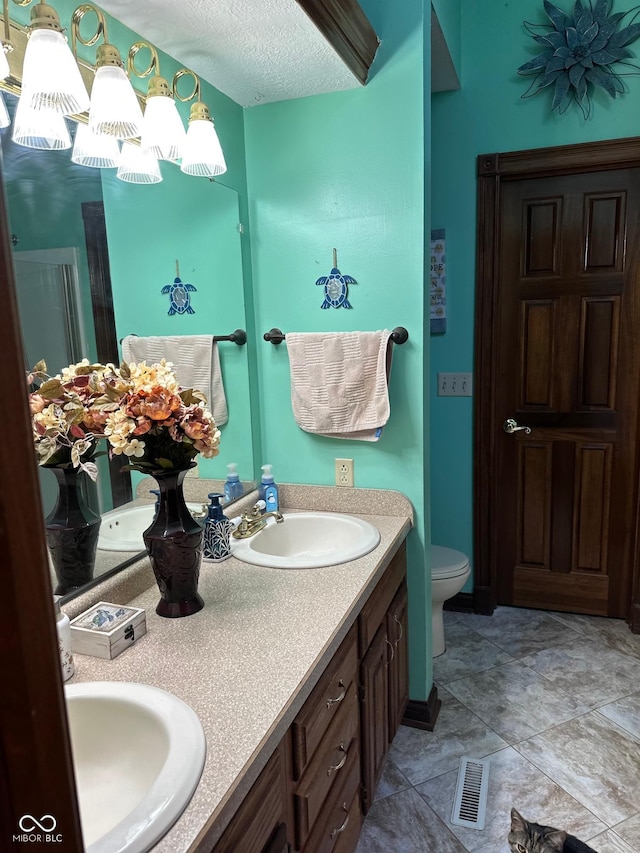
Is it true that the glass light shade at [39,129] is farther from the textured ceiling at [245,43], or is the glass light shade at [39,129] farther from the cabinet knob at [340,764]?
the cabinet knob at [340,764]

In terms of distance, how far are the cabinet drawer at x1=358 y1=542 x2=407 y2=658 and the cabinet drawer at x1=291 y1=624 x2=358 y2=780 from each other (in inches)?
2.0

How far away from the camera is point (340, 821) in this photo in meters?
1.31

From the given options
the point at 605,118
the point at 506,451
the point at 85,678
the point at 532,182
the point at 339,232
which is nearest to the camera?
the point at 85,678

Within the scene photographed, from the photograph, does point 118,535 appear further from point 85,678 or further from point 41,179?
point 41,179

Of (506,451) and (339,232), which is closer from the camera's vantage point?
(339,232)

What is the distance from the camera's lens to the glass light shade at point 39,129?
3.57ft

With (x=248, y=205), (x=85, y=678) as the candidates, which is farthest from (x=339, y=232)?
(x=85, y=678)

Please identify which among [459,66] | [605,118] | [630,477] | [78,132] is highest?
[459,66]

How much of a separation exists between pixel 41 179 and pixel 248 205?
915 millimetres

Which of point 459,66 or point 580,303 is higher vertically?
point 459,66

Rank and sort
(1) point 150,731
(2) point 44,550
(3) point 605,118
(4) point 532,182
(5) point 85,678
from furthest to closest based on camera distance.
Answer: (4) point 532,182 < (3) point 605,118 < (5) point 85,678 < (1) point 150,731 < (2) point 44,550

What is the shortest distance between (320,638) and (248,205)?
144cm

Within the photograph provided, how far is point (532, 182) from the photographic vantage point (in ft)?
8.64

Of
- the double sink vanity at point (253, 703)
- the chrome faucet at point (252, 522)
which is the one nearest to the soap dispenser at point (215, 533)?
the double sink vanity at point (253, 703)
